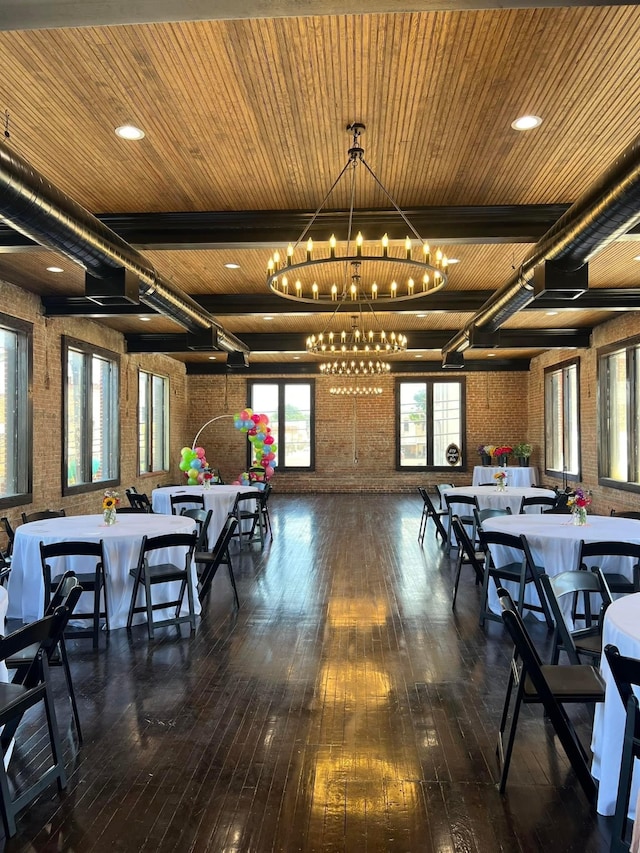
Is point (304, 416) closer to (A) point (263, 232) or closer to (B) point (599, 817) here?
(A) point (263, 232)

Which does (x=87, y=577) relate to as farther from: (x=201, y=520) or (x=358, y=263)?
(x=358, y=263)

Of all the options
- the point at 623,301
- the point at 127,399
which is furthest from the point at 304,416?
the point at 623,301

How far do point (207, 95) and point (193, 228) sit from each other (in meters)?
2.14

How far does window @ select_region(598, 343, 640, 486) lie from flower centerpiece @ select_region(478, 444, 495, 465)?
491cm

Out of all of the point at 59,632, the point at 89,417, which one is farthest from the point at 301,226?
the point at 89,417

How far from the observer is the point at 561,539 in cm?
513

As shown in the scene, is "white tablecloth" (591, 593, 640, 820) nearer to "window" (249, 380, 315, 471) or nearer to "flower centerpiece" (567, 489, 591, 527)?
"flower centerpiece" (567, 489, 591, 527)

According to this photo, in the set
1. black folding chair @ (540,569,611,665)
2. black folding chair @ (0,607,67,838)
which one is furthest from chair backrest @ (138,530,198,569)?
black folding chair @ (540,569,611,665)

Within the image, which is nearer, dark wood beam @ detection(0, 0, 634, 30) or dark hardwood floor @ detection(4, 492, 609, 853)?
dark wood beam @ detection(0, 0, 634, 30)

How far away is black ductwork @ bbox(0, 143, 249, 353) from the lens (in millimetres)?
3551

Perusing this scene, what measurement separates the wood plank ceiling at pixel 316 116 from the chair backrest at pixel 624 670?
8.33ft

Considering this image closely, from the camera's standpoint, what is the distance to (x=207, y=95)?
375 cm

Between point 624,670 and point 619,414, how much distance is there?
987cm

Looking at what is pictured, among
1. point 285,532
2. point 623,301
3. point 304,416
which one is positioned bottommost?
point 285,532
